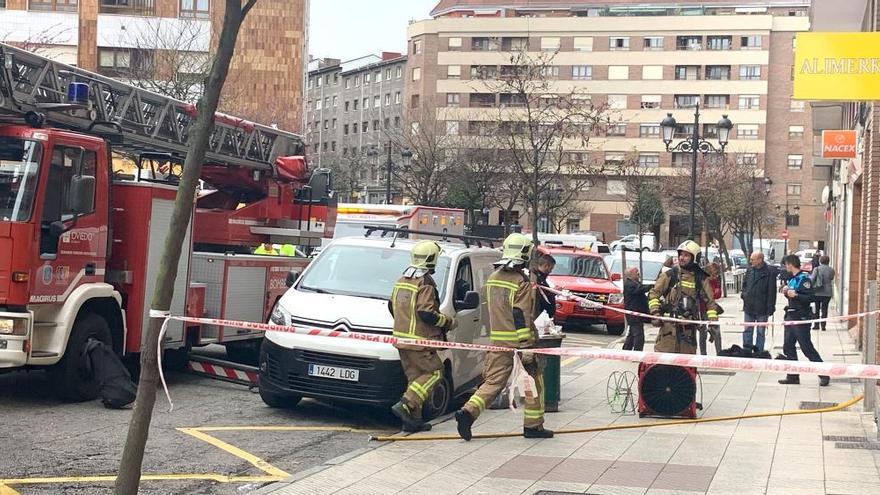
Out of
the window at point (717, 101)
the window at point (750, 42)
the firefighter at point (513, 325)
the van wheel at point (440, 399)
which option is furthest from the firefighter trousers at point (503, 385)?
the window at point (750, 42)

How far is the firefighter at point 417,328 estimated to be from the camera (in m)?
9.80

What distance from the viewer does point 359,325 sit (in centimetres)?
1065

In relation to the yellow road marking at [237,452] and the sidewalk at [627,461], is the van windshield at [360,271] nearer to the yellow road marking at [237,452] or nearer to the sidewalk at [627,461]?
the sidewalk at [627,461]

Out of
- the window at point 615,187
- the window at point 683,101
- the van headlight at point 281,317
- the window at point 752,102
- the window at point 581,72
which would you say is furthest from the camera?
the window at point 581,72

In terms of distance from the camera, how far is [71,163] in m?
10.9

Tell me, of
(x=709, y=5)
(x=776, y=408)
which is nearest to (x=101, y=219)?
(x=776, y=408)

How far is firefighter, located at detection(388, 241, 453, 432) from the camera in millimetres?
9797

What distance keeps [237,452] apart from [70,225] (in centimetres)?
318

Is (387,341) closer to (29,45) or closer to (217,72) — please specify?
(217,72)

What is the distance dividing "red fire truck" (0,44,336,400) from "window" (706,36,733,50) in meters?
75.0

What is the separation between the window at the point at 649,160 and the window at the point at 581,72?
735 centimetres

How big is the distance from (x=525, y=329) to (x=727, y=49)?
79943 mm

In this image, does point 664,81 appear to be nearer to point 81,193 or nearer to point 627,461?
point 81,193

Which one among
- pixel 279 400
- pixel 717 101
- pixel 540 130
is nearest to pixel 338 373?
pixel 279 400
